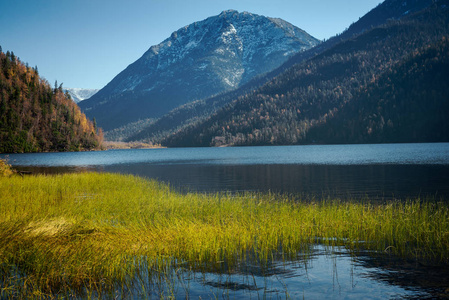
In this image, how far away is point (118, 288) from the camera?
927 cm

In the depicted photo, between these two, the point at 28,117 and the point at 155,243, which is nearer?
the point at 155,243

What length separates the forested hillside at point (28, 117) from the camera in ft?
531

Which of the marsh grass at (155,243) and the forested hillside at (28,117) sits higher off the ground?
the forested hillside at (28,117)

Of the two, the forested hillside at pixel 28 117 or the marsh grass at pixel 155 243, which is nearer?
the marsh grass at pixel 155 243

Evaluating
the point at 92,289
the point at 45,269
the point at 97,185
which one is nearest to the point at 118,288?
the point at 92,289

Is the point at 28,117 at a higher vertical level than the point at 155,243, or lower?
higher

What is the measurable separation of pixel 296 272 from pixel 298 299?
1.83 meters

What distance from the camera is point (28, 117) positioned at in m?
174

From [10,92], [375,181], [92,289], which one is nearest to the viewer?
[92,289]

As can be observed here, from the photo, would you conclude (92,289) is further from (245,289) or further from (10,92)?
(10,92)

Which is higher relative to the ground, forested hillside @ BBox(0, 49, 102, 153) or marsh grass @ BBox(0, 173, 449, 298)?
forested hillside @ BBox(0, 49, 102, 153)

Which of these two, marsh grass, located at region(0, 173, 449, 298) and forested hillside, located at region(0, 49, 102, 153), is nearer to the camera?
marsh grass, located at region(0, 173, 449, 298)

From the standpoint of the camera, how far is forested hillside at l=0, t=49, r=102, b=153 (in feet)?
531

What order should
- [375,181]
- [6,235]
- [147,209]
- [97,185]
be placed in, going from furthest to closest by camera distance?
[375,181] < [97,185] < [147,209] < [6,235]
